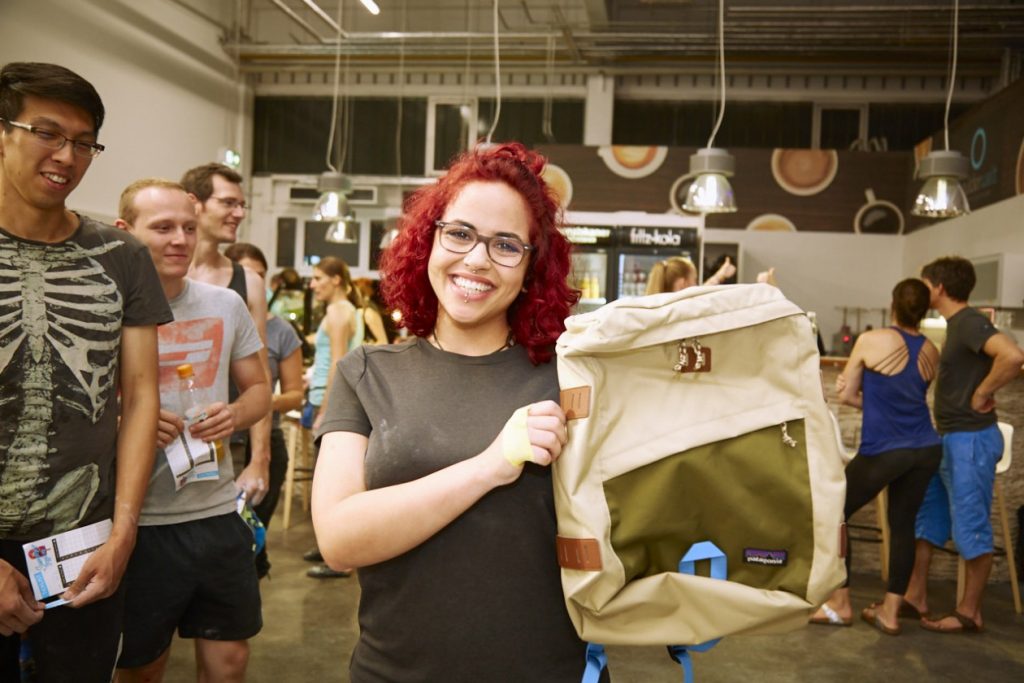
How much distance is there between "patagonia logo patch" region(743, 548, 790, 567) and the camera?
1.18 meters

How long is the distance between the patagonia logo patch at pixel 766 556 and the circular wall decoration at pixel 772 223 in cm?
859

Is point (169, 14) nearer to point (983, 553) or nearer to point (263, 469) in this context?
point (263, 469)

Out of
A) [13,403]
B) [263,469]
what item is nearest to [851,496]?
[263,469]

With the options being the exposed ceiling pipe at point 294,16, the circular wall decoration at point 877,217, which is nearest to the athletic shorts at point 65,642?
the exposed ceiling pipe at point 294,16

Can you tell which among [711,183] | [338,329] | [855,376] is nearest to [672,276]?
[711,183]

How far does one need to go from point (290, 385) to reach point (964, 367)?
3372 millimetres

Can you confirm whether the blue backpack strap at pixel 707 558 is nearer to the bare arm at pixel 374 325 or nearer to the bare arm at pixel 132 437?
the bare arm at pixel 132 437

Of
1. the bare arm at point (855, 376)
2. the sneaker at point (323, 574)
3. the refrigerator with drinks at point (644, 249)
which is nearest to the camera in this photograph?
the bare arm at point (855, 376)

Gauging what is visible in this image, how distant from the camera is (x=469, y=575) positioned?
Result: 127 centimetres

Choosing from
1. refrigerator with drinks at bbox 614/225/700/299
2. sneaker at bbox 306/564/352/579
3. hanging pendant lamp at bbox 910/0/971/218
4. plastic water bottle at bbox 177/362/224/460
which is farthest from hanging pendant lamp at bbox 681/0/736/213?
plastic water bottle at bbox 177/362/224/460

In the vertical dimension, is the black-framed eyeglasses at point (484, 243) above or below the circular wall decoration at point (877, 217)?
below

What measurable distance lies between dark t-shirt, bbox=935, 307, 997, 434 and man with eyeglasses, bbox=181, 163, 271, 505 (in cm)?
347

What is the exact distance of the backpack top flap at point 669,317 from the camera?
1173 millimetres

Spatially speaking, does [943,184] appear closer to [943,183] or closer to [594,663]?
[943,183]
